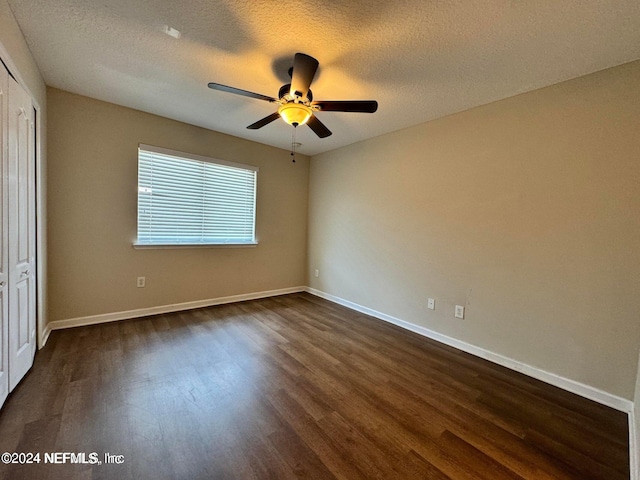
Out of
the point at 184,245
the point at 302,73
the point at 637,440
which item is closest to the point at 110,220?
the point at 184,245

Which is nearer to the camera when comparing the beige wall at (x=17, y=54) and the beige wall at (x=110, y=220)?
the beige wall at (x=17, y=54)

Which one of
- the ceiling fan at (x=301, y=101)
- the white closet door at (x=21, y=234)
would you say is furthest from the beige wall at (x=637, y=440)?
the white closet door at (x=21, y=234)

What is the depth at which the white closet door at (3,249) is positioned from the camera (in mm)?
1563

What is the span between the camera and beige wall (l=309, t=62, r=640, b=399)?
6.20 feet

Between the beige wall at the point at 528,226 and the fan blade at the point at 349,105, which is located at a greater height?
the fan blade at the point at 349,105

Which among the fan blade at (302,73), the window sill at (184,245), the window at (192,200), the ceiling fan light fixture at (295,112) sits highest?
the fan blade at (302,73)

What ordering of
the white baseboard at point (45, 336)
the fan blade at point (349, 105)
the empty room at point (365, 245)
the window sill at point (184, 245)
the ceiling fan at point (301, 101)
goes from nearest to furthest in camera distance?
the empty room at point (365, 245)
the ceiling fan at point (301, 101)
the fan blade at point (349, 105)
the white baseboard at point (45, 336)
the window sill at point (184, 245)

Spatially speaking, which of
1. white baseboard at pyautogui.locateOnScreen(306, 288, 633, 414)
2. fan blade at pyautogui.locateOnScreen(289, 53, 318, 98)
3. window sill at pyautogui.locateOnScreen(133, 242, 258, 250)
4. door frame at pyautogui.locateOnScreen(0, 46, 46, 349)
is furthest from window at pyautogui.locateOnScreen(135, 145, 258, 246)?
white baseboard at pyautogui.locateOnScreen(306, 288, 633, 414)

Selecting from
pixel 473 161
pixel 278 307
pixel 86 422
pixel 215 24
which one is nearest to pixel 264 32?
pixel 215 24

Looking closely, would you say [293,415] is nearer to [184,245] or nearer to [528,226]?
[528,226]

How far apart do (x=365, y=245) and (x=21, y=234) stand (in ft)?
10.9

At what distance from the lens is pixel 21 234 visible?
6.21 ft

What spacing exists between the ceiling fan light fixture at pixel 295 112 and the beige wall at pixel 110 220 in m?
2.02

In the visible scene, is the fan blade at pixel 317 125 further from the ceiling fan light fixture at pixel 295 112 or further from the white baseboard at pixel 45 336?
the white baseboard at pixel 45 336
